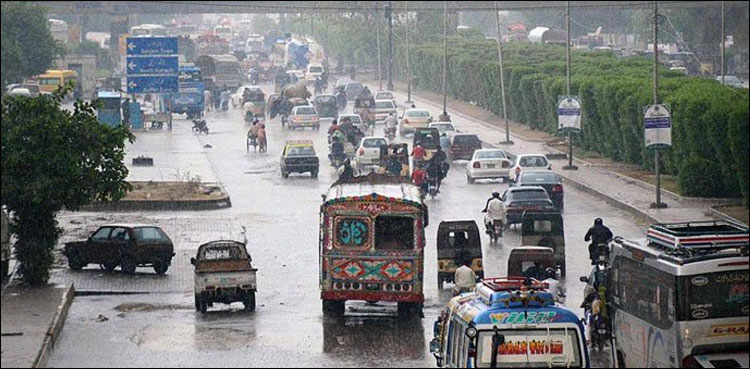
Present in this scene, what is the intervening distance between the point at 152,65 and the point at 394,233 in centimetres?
3904

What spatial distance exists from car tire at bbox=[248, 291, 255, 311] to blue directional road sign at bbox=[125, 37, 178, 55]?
36679mm

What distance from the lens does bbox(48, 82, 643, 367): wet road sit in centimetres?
2320

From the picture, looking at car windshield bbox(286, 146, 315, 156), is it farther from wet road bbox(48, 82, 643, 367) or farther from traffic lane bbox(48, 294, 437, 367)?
traffic lane bbox(48, 294, 437, 367)

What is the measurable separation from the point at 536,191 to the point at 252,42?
370ft

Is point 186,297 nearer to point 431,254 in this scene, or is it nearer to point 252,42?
point 431,254

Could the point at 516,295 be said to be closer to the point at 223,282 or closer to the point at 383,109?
the point at 223,282

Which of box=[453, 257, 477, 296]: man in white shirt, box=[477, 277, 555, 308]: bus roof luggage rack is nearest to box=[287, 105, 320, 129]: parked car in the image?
box=[453, 257, 477, 296]: man in white shirt

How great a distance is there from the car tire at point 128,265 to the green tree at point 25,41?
3875 centimetres

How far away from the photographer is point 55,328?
963 inches

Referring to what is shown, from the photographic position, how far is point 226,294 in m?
27.9

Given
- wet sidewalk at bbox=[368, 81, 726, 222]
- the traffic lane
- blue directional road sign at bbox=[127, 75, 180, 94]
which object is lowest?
the traffic lane

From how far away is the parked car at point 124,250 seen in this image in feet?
108

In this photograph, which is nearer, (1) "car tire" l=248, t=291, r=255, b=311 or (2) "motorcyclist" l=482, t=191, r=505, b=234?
(1) "car tire" l=248, t=291, r=255, b=311

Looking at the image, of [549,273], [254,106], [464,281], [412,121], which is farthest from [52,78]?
[464,281]
